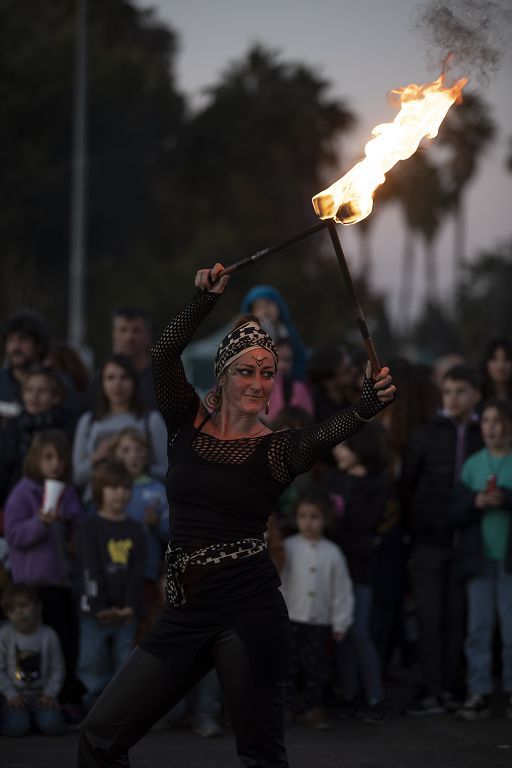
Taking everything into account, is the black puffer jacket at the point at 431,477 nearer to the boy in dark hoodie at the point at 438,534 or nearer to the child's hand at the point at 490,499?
the boy in dark hoodie at the point at 438,534

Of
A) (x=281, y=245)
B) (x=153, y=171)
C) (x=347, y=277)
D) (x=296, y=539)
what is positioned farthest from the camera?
(x=153, y=171)

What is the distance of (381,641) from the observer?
9.02 m

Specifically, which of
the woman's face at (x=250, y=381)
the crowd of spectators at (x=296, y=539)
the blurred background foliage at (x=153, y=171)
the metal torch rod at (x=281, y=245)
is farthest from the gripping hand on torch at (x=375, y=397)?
the blurred background foliage at (x=153, y=171)

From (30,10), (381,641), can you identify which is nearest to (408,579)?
(381,641)

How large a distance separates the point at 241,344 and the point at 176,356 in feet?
Result: 0.84

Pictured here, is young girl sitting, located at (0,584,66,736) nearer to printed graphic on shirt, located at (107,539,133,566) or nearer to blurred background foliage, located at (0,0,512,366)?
printed graphic on shirt, located at (107,539,133,566)

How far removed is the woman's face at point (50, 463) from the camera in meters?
8.37

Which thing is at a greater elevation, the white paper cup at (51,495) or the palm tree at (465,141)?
the palm tree at (465,141)

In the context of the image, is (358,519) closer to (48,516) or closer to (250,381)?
(48,516)

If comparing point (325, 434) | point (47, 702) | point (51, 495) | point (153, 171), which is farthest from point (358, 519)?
point (153, 171)

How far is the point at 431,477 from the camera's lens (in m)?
8.85

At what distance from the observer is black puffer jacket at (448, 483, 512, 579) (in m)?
8.46

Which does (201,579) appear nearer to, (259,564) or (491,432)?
(259,564)

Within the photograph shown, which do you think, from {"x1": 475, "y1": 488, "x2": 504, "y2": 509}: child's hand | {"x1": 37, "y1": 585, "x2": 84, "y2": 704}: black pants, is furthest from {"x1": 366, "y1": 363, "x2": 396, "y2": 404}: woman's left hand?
{"x1": 37, "y1": 585, "x2": 84, "y2": 704}: black pants
